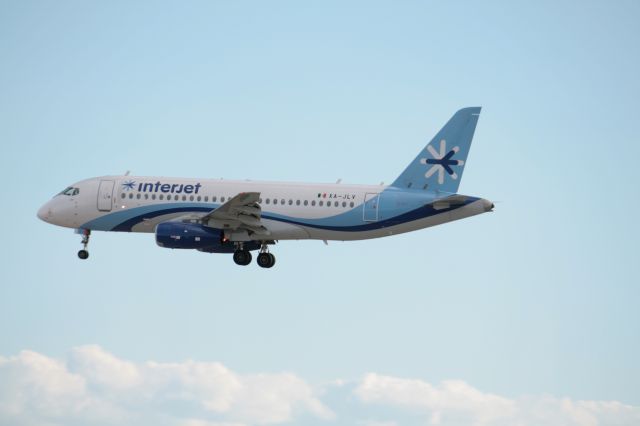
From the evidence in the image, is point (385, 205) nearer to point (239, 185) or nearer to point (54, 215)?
point (239, 185)

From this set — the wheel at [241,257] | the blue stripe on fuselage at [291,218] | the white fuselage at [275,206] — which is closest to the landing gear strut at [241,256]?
the wheel at [241,257]

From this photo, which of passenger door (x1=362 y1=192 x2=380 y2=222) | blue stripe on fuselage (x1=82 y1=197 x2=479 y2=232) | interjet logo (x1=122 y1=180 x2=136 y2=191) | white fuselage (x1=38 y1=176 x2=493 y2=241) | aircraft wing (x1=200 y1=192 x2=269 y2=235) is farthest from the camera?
interjet logo (x1=122 y1=180 x2=136 y2=191)

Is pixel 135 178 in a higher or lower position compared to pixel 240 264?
higher

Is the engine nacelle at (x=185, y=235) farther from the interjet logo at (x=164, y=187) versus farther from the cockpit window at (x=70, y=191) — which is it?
the cockpit window at (x=70, y=191)

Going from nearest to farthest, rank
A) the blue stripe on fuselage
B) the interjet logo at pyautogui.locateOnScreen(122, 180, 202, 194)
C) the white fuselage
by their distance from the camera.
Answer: the blue stripe on fuselage
the white fuselage
the interjet logo at pyautogui.locateOnScreen(122, 180, 202, 194)

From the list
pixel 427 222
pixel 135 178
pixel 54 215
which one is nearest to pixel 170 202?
pixel 135 178

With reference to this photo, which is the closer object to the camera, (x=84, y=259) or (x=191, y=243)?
(x=191, y=243)

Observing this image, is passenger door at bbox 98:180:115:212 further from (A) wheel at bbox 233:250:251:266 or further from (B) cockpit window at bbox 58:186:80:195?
(A) wheel at bbox 233:250:251:266

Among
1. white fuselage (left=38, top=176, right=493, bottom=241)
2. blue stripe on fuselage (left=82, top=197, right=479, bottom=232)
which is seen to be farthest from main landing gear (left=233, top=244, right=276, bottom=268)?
blue stripe on fuselage (left=82, top=197, right=479, bottom=232)

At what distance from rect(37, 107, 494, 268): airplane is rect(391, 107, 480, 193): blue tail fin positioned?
0.06m

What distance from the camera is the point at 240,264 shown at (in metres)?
78.0

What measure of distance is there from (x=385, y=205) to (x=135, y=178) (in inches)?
647

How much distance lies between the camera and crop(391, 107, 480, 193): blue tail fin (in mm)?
74375

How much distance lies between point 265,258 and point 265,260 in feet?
0.41
